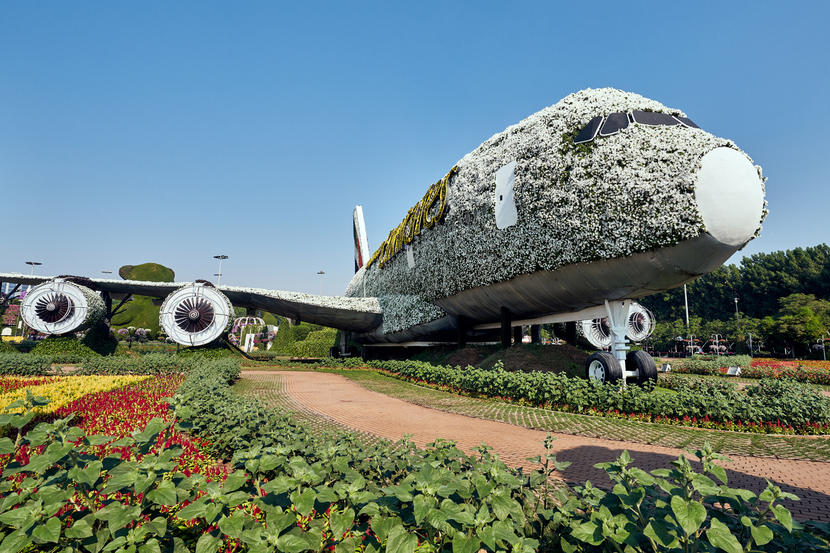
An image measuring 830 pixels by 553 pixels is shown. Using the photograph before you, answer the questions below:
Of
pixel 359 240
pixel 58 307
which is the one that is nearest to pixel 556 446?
pixel 58 307

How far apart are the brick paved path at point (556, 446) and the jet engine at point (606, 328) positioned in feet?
Result: 53.2

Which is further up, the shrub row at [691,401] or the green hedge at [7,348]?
the shrub row at [691,401]

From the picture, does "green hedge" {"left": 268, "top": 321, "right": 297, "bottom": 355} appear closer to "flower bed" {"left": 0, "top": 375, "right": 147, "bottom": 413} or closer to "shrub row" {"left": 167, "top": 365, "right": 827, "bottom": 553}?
"flower bed" {"left": 0, "top": 375, "right": 147, "bottom": 413}

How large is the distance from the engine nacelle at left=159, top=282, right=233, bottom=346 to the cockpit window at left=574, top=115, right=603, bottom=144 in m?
16.9

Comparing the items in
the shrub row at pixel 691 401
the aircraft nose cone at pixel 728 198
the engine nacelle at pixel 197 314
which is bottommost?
the shrub row at pixel 691 401

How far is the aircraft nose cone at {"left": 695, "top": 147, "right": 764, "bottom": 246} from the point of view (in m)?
8.88

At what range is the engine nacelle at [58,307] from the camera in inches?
755

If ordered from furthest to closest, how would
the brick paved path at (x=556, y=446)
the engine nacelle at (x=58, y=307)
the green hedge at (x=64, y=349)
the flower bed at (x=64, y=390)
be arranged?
the green hedge at (x=64, y=349)
the engine nacelle at (x=58, y=307)
the flower bed at (x=64, y=390)
the brick paved path at (x=556, y=446)

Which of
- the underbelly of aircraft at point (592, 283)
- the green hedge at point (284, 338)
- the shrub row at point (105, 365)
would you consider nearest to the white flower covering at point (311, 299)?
the shrub row at point (105, 365)

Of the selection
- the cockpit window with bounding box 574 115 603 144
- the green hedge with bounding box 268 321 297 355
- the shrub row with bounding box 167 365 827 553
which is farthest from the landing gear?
the green hedge with bounding box 268 321 297 355

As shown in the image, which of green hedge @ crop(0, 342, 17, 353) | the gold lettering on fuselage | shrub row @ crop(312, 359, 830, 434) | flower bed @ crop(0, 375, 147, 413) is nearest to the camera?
flower bed @ crop(0, 375, 147, 413)

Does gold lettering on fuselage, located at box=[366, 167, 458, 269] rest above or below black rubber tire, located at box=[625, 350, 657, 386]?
above

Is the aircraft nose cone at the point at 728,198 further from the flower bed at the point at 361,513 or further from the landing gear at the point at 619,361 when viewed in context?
the flower bed at the point at 361,513

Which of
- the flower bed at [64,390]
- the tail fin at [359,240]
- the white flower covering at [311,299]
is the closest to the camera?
the flower bed at [64,390]
